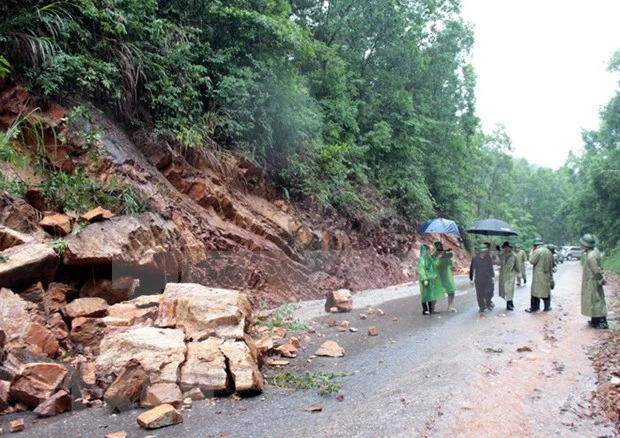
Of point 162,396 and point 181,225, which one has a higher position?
point 181,225

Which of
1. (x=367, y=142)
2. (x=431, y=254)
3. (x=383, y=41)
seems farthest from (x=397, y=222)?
(x=431, y=254)

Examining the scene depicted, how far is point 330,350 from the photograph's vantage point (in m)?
7.04

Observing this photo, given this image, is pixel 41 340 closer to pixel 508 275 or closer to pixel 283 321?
pixel 283 321

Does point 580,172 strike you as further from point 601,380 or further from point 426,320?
point 601,380

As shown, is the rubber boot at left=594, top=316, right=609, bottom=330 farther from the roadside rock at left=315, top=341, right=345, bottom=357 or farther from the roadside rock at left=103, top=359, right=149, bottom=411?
the roadside rock at left=103, top=359, right=149, bottom=411

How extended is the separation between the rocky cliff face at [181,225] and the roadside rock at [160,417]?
132 inches

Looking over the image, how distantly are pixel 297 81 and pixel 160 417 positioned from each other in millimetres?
12201

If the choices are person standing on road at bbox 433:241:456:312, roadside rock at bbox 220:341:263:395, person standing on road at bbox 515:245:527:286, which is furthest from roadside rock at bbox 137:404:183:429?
person standing on road at bbox 515:245:527:286

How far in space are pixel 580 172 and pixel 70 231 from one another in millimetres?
42794

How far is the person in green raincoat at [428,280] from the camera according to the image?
10.3m

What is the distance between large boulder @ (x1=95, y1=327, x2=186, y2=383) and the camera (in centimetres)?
509

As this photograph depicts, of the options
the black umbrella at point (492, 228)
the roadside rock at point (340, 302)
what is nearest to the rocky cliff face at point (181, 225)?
the roadside rock at point (340, 302)

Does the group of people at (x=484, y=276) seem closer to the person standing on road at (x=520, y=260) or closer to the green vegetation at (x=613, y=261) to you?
the person standing on road at (x=520, y=260)

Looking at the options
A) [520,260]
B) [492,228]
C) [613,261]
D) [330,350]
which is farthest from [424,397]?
[613,261]
